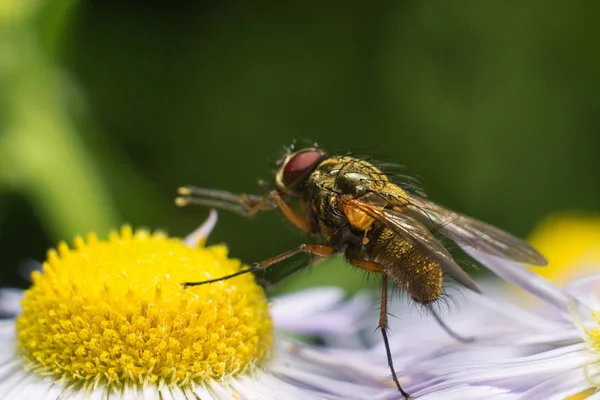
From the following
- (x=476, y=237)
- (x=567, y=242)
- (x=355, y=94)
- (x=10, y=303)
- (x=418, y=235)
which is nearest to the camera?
(x=418, y=235)

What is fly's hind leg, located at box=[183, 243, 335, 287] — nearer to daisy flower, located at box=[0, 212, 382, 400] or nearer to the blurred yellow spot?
daisy flower, located at box=[0, 212, 382, 400]

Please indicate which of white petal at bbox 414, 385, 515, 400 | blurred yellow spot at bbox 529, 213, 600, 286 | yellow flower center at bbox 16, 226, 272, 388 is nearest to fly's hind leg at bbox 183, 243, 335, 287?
yellow flower center at bbox 16, 226, 272, 388

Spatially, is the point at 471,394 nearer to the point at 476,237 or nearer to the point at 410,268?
the point at 410,268

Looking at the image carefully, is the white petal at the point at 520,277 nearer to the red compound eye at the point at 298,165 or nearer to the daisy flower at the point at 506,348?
the daisy flower at the point at 506,348

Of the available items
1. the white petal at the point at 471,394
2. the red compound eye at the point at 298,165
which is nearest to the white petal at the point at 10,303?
the red compound eye at the point at 298,165

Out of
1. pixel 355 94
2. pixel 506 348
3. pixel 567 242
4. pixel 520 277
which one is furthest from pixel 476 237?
pixel 355 94
